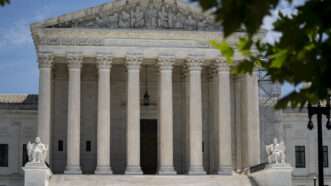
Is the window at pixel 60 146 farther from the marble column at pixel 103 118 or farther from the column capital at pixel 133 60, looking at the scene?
the column capital at pixel 133 60

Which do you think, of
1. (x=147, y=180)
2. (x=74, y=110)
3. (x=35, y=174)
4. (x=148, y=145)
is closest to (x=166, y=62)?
(x=74, y=110)

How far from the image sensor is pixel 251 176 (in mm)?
48062

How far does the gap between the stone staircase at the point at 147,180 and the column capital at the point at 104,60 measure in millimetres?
7403

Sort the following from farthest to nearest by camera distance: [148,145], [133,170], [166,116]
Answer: [148,145] < [166,116] < [133,170]

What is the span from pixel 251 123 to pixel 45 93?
14.0m

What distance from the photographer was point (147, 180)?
46969 mm

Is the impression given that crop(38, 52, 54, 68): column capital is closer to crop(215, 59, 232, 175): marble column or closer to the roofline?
the roofline

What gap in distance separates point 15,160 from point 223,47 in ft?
157

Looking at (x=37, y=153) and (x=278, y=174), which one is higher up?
(x=37, y=153)

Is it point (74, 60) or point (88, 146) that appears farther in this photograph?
point (88, 146)

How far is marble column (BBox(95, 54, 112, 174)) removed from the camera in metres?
48.7

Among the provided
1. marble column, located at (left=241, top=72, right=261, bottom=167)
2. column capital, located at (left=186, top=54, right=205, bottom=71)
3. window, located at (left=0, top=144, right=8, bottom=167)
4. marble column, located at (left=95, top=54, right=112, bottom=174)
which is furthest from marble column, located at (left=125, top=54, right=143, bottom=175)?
window, located at (left=0, top=144, right=8, bottom=167)

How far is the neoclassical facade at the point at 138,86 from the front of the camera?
49.0 metres

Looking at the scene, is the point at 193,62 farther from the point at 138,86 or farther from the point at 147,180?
the point at 147,180
